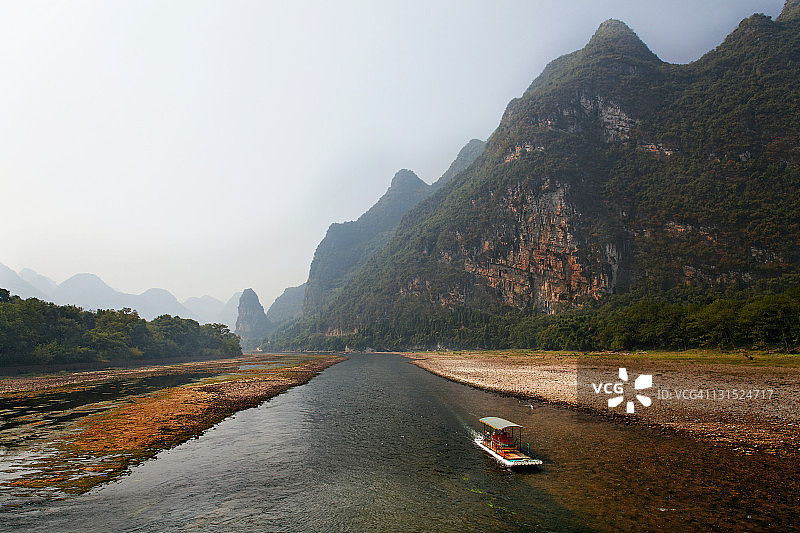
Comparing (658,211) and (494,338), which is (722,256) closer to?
(658,211)

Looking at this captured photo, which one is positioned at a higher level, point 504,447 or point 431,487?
point 504,447

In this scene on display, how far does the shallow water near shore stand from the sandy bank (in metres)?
3.20

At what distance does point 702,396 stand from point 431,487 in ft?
103

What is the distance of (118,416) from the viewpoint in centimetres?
3278

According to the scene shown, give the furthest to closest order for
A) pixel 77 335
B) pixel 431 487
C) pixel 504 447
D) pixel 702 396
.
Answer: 1. pixel 77 335
2. pixel 702 396
3. pixel 504 447
4. pixel 431 487

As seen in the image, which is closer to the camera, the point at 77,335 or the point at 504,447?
the point at 504,447

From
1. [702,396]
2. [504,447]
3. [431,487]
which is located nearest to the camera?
[431,487]

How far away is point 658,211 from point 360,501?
198m

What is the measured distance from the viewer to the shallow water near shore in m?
14.6

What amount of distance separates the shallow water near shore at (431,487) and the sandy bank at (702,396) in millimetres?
3200

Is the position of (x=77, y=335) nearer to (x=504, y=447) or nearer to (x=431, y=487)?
(x=431, y=487)

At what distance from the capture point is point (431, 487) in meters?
18.7

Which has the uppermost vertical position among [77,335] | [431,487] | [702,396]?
[77,335]

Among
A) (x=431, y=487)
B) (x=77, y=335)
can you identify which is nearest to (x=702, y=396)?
(x=431, y=487)
